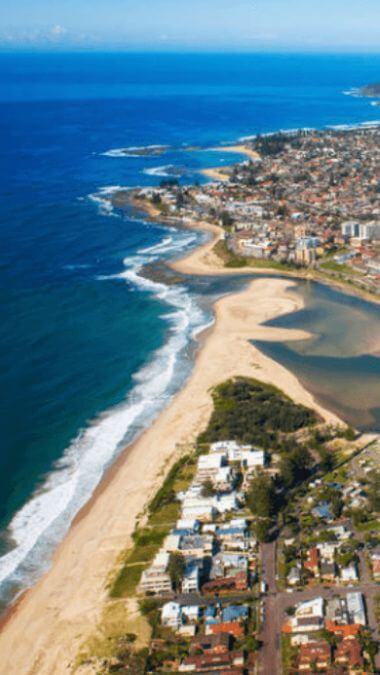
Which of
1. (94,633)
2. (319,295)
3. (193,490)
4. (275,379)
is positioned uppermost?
(319,295)

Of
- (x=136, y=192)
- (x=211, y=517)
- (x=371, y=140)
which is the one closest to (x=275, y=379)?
(x=211, y=517)

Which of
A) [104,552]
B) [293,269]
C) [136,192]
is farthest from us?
[136,192]

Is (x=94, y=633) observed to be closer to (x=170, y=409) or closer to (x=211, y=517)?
(x=211, y=517)

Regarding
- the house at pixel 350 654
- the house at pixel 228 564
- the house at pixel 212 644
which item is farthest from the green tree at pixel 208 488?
the house at pixel 350 654

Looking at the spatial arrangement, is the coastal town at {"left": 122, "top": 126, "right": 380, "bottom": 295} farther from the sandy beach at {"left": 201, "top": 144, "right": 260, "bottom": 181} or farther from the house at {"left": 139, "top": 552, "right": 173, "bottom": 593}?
the house at {"left": 139, "top": 552, "right": 173, "bottom": 593}

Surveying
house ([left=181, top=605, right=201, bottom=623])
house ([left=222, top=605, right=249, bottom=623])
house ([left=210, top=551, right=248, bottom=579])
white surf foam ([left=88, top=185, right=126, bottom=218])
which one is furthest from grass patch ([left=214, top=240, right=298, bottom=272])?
house ([left=181, top=605, right=201, bottom=623])

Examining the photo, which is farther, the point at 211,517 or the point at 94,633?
the point at 211,517
